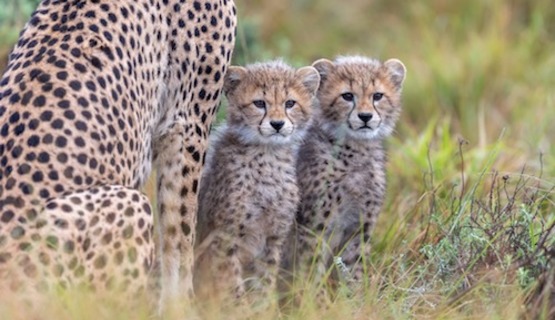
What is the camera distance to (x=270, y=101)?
5465 millimetres

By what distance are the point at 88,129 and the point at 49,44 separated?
0.35 m

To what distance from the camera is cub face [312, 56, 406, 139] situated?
560 cm

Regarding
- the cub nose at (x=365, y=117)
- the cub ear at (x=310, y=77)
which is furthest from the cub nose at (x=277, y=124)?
the cub nose at (x=365, y=117)

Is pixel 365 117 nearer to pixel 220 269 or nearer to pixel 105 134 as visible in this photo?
pixel 220 269

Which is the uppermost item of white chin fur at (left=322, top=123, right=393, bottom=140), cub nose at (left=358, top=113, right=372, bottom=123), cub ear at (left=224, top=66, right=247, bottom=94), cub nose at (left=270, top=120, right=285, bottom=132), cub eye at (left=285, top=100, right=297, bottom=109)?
cub ear at (left=224, top=66, right=247, bottom=94)

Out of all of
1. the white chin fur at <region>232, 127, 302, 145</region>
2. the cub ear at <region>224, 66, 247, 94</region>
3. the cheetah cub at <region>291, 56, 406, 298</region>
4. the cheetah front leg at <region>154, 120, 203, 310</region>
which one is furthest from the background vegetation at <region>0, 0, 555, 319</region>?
the cub ear at <region>224, 66, 247, 94</region>

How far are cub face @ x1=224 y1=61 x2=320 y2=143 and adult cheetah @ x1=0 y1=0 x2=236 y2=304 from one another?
221 mm

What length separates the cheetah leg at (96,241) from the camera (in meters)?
4.29

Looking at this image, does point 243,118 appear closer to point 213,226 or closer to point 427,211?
point 213,226

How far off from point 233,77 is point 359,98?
0.49 meters

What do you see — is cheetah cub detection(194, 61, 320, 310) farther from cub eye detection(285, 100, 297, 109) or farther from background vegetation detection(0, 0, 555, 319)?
background vegetation detection(0, 0, 555, 319)

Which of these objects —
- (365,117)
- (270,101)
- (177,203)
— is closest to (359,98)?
(365,117)

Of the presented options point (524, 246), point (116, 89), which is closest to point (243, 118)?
point (116, 89)

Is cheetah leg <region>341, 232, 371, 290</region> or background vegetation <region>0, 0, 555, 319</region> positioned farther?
cheetah leg <region>341, 232, 371, 290</region>
